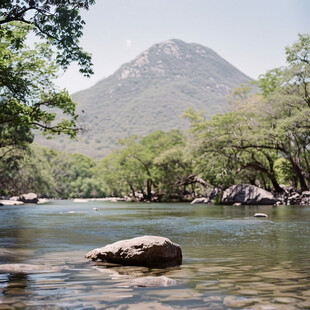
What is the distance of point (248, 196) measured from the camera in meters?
46.4

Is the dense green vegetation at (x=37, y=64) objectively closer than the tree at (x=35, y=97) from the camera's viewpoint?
Yes

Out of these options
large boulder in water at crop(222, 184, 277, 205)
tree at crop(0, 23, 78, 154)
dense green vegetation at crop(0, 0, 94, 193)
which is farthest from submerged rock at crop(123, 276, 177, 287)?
large boulder in water at crop(222, 184, 277, 205)

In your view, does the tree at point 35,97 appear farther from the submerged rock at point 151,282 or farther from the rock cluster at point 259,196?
the rock cluster at point 259,196

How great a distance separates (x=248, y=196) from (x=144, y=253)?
3866 centimetres

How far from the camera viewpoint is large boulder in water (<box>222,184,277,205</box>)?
149 feet

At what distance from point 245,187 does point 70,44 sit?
36.4m

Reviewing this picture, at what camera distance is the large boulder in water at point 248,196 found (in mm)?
45438

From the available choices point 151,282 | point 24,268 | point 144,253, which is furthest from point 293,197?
point 151,282

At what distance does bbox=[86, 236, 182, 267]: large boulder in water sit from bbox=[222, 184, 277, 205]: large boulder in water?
123ft

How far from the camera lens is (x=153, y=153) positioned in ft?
234

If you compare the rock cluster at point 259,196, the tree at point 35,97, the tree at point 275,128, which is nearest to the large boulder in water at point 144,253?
the tree at point 35,97

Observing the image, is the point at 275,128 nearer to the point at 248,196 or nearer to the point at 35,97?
the point at 248,196

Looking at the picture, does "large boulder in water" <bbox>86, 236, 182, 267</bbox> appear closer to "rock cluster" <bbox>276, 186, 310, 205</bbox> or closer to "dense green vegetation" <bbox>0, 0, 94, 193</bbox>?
"dense green vegetation" <bbox>0, 0, 94, 193</bbox>

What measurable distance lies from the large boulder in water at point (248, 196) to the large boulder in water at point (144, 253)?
37.5m
